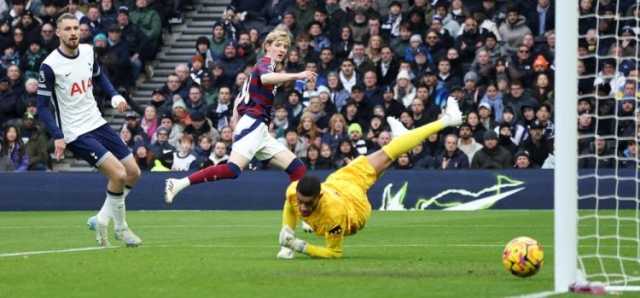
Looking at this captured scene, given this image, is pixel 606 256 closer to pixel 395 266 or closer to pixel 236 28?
pixel 395 266

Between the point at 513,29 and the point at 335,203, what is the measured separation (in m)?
15.4

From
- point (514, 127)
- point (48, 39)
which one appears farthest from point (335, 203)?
point (48, 39)

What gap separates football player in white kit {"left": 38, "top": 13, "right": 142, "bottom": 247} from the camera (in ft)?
49.2

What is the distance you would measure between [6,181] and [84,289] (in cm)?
1622

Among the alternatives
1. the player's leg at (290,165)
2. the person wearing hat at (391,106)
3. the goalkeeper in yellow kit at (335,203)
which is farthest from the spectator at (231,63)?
the goalkeeper in yellow kit at (335,203)

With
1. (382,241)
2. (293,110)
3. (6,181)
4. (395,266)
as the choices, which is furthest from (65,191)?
(395,266)

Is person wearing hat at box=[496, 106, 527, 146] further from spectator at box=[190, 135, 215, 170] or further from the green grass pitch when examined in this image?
spectator at box=[190, 135, 215, 170]

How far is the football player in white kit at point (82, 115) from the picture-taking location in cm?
1501

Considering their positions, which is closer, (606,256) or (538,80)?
(606,256)

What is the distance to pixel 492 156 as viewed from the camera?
24.9 metres

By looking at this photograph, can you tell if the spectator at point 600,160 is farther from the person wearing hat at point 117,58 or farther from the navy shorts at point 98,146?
the person wearing hat at point 117,58

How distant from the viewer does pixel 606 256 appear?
1267cm

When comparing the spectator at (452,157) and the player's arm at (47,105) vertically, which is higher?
the player's arm at (47,105)

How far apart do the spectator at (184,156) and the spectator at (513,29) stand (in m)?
6.65
